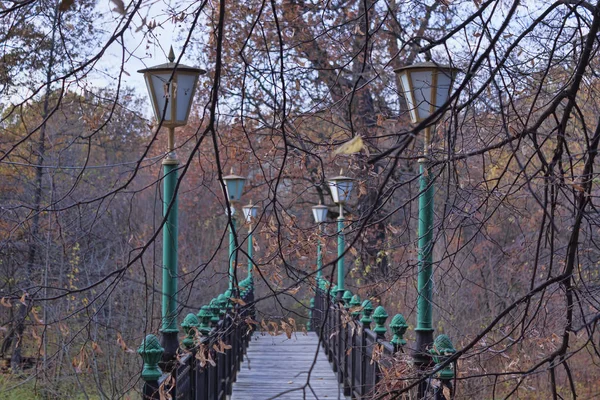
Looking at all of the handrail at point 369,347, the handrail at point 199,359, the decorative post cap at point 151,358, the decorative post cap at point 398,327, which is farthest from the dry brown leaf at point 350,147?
the decorative post cap at point 398,327

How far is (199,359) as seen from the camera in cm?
530

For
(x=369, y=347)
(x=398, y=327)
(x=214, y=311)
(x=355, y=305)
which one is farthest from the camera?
(x=214, y=311)

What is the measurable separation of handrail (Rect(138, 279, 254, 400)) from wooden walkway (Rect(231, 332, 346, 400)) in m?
0.67

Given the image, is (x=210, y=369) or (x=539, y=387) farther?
(x=539, y=387)

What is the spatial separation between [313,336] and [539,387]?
7355 mm

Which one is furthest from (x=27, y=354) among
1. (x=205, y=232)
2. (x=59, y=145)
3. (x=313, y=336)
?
(x=205, y=232)

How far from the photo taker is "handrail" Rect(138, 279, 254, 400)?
4965 mm

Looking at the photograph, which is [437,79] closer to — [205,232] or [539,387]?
[539,387]

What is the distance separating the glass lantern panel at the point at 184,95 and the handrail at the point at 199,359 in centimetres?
167

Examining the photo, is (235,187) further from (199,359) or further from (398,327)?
(199,359)

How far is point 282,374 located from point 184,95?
28.0 feet

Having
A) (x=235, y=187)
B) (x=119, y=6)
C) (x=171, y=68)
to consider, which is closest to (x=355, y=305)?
(x=171, y=68)

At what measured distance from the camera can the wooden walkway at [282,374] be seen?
12.3 metres

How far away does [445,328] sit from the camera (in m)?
16.1
